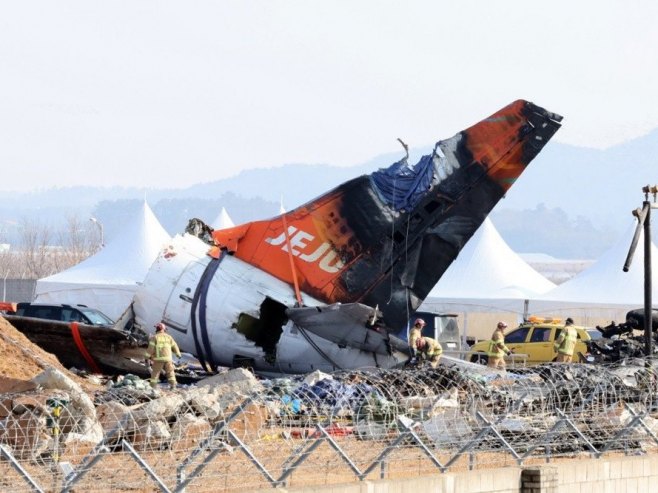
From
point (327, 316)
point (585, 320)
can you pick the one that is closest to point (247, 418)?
point (327, 316)

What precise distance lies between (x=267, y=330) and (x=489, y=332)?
35.6 metres

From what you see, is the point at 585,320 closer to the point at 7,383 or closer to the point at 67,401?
the point at 7,383

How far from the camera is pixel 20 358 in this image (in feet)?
80.9

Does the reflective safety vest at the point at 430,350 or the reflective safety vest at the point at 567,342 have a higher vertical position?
A: the reflective safety vest at the point at 430,350

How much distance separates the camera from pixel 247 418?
47.5 ft

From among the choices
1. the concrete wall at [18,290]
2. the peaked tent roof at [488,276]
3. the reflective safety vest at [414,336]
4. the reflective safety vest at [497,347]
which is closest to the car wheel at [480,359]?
the reflective safety vest at [497,347]

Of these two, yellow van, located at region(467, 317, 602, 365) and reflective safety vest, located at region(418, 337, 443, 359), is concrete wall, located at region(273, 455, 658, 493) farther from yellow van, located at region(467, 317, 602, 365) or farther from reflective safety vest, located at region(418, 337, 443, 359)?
yellow van, located at region(467, 317, 602, 365)

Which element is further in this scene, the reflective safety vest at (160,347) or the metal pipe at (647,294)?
the reflective safety vest at (160,347)

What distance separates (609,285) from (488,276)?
19.2 feet

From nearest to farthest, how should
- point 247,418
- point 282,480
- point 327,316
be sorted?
point 282,480 < point 247,418 < point 327,316

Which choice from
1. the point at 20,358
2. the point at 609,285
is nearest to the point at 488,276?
the point at 609,285

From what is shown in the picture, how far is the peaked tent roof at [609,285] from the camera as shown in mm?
48444

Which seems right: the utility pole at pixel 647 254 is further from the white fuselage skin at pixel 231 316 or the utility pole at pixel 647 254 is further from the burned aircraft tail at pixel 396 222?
the white fuselage skin at pixel 231 316

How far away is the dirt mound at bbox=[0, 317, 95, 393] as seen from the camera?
23823mm
